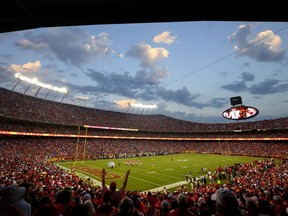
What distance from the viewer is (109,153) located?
52.3 metres

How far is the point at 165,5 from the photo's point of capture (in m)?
3.66

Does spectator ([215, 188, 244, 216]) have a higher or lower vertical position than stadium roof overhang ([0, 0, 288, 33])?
lower

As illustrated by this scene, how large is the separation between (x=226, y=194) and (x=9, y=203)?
3.13 meters

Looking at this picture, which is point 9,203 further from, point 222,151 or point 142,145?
point 222,151

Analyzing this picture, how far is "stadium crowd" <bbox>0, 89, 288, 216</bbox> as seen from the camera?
3.47m

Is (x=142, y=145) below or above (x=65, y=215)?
above

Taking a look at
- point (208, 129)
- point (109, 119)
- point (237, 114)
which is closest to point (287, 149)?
point (237, 114)

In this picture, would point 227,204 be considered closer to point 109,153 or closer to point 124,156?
point 124,156

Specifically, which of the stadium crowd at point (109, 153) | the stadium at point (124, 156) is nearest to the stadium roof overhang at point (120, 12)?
the stadium at point (124, 156)

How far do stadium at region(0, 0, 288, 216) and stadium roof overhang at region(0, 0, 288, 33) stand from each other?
0.02 metres

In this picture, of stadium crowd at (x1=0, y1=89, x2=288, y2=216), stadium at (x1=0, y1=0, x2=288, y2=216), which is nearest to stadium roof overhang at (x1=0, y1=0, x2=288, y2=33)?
stadium at (x1=0, y1=0, x2=288, y2=216)

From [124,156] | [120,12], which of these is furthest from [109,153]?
[120,12]

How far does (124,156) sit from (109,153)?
17.1 feet

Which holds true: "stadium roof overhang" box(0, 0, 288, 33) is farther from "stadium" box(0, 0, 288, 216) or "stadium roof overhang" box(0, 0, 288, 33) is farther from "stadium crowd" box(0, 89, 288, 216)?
"stadium crowd" box(0, 89, 288, 216)
